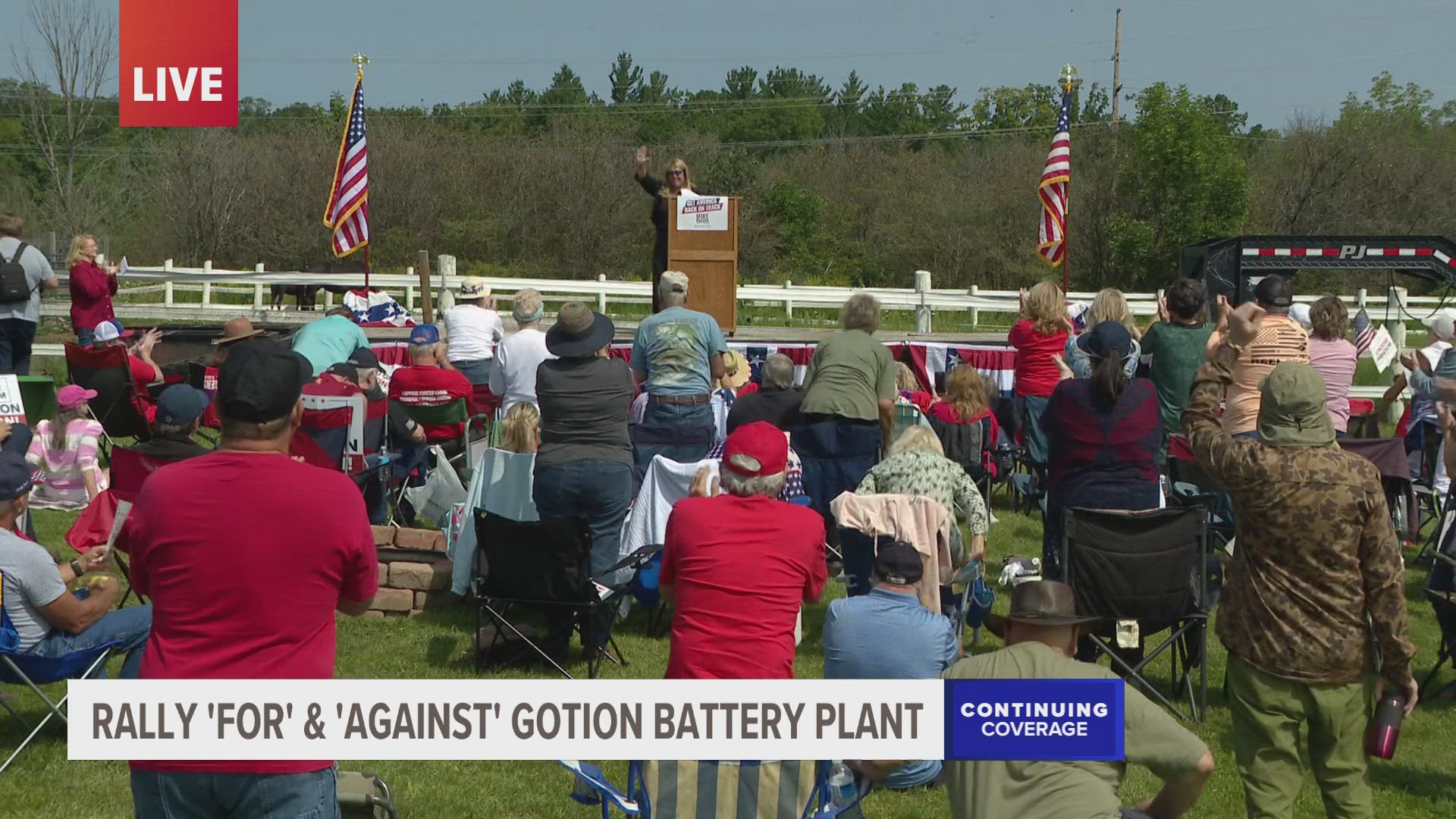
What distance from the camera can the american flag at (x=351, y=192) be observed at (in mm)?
17594

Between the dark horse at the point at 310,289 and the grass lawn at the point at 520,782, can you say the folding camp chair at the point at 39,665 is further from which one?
the dark horse at the point at 310,289

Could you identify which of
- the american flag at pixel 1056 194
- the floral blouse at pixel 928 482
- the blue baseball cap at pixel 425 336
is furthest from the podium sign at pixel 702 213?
the floral blouse at pixel 928 482

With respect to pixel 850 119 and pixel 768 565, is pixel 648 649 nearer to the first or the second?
pixel 768 565

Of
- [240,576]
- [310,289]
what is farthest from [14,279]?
[310,289]

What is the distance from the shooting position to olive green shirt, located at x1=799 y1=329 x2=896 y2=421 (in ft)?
27.4

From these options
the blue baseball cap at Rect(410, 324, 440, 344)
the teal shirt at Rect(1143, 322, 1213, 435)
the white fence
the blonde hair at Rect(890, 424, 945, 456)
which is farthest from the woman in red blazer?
the teal shirt at Rect(1143, 322, 1213, 435)

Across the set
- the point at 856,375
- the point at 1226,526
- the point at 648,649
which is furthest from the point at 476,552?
the point at 1226,526

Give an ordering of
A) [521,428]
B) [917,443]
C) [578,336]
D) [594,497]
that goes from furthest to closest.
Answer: [521,428] → [578,336] → [594,497] → [917,443]

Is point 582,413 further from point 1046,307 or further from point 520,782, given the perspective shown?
point 1046,307

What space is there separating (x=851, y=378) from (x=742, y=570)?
151 inches

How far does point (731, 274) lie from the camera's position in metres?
15.4

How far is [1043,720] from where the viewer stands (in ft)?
11.9

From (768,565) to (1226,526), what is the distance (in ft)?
18.3

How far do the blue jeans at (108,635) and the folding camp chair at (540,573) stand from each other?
1.70 m
